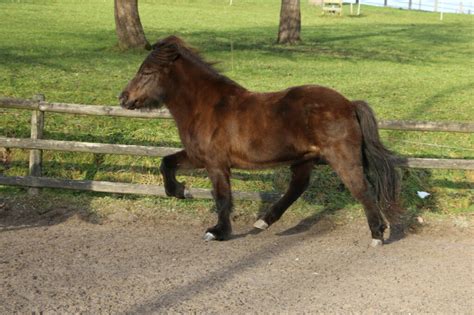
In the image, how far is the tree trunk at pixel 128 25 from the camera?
17938mm

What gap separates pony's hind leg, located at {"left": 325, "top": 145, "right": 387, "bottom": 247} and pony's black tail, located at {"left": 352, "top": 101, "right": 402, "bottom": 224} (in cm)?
13

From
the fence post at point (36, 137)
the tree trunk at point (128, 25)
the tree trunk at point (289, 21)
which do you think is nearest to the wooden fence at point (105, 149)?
the fence post at point (36, 137)

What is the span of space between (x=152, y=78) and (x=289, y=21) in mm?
16007

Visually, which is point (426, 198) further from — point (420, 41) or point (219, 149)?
point (420, 41)

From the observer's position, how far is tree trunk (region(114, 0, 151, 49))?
1794 cm

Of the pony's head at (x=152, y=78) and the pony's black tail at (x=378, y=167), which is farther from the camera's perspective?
the pony's head at (x=152, y=78)

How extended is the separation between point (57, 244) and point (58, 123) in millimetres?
3832

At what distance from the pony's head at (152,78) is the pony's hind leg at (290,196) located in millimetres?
1664

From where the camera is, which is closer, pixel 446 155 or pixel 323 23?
pixel 446 155

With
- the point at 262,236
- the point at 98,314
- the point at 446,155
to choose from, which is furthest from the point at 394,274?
the point at 446,155

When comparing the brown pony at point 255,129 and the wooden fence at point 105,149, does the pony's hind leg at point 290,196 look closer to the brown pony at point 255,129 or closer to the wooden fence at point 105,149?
the brown pony at point 255,129

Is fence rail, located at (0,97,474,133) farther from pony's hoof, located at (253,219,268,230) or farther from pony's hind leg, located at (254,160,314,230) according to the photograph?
pony's hoof, located at (253,219,268,230)

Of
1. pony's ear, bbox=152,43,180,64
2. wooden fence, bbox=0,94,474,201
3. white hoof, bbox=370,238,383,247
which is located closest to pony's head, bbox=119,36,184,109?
pony's ear, bbox=152,43,180,64

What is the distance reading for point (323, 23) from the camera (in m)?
36.8
